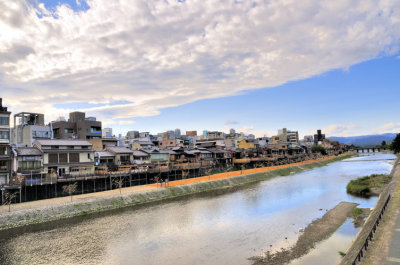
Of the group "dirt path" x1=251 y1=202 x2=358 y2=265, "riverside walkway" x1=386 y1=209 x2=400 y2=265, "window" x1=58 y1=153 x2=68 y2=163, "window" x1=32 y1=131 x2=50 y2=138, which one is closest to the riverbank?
"window" x1=58 y1=153 x2=68 y2=163

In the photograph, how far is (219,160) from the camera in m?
93.2

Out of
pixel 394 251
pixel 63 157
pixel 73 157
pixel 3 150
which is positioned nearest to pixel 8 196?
pixel 3 150

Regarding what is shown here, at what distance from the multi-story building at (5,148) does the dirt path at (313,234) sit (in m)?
39.9

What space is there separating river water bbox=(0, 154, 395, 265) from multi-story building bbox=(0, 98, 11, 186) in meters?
14.8

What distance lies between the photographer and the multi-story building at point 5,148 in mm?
40031

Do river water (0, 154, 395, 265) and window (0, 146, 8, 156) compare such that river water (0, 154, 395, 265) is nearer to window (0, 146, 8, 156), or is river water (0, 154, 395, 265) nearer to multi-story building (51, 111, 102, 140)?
window (0, 146, 8, 156)

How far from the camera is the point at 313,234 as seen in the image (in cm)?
2641

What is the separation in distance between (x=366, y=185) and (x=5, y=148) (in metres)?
65.3

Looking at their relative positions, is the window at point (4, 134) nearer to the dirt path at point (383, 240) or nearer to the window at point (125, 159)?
the window at point (125, 159)

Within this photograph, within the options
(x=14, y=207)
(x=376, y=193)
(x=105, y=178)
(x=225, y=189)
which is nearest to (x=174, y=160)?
(x=225, y=189)

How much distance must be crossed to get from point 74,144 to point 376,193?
58069mm

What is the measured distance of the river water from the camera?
72.9 feet

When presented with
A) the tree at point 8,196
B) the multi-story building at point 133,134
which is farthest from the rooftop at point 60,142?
the multi-story building at point 133,134

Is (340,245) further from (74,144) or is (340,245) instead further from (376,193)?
(74,144)
